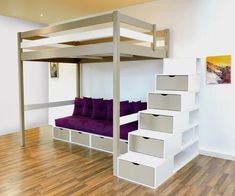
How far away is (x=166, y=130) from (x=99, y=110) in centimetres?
182

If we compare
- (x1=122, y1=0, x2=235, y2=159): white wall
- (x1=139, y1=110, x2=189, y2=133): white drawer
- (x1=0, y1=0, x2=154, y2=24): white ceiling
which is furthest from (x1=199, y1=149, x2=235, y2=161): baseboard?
(x1=0, y1=0, x2=154, y2=24): white ceiling

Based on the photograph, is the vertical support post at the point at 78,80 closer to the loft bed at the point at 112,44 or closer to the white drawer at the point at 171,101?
the loft bed at the point at 112,44

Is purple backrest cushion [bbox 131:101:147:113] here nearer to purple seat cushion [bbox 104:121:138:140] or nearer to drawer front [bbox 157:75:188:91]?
purple seat cushion [bbox 104:121:138:140]

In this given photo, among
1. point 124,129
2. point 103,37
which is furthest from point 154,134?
point 103,37

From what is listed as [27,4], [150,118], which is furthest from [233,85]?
[27,4]

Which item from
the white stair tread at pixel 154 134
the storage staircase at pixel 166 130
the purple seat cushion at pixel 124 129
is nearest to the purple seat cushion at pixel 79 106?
the purple seat cushion at pixel 124 129

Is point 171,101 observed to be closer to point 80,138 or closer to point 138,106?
point 138,106

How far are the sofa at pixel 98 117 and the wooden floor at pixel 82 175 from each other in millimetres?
406

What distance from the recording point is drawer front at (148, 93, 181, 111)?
3350 mm

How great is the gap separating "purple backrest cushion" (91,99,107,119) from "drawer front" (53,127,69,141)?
2.02ft

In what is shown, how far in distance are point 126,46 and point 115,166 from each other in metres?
1.60

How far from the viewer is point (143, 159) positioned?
2.98 m

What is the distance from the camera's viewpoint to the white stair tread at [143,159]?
9.33 feet

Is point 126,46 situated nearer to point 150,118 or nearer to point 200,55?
point 150,118
